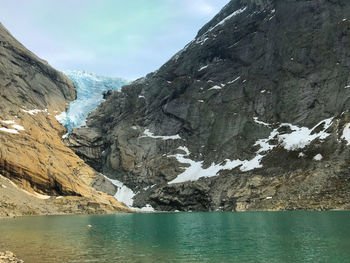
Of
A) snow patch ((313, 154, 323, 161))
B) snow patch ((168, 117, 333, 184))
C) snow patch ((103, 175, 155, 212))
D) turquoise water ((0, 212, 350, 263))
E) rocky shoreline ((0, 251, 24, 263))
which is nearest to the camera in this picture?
rocky shoreline ((0, 251, 24, 263))

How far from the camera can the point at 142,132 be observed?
176500 mm

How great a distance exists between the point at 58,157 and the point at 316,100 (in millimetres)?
105031

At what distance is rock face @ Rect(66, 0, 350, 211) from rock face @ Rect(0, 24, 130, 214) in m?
15.6

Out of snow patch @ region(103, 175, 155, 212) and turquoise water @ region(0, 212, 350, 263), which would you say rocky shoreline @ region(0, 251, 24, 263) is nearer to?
turquoise water @ region(0, 212, 350, 263)

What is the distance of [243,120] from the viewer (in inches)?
6186

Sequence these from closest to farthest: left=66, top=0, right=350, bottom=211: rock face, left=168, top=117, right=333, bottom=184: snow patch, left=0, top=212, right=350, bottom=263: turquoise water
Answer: left=0, top=212, right=350, bottom=263: turquoise water → left=66, top=0, right=350, bottom=211: rock face → left=168, top=117, right=333, bottom=184: snow patch

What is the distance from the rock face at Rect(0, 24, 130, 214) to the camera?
125688 millimetres

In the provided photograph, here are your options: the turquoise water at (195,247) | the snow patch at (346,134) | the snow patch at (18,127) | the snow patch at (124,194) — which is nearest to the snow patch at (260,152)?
the snow patch at (346,134)

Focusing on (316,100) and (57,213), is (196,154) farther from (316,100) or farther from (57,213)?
(57,213)

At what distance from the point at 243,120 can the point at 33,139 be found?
87.2 metres

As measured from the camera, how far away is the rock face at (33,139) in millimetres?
125688

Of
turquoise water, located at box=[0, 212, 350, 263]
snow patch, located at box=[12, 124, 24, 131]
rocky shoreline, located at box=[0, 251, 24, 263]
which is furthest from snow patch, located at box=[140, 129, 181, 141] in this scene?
rocky shoreline, located at box=[0, 251, 24, 263]

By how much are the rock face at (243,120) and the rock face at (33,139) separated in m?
15.6

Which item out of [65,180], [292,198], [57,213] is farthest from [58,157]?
[292,198]
